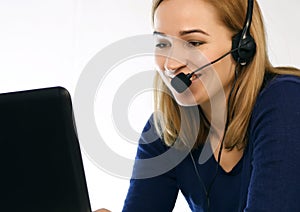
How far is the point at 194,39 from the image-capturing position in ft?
3.01

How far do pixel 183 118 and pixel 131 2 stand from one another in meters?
0.68

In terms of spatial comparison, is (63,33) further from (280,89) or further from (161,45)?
(280,89)

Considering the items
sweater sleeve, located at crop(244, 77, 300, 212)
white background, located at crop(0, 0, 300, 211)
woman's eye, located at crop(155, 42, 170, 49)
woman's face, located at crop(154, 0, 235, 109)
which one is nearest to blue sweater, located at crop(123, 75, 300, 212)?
sweater sleeve, located at crop(244, 77, 300, 212)

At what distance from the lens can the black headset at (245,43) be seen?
95 centimetres

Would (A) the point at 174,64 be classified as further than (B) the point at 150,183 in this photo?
No

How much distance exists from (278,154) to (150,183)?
36 cm

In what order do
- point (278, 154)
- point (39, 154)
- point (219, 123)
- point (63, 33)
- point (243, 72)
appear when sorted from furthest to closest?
point (63, 33), point (219, 123), point (243, 72), point (278, 154), point (39, 154)

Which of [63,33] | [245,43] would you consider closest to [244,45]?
[245,43]

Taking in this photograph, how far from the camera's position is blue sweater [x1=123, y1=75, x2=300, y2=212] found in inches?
33.4

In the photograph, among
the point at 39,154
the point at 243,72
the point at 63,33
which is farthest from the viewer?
the point at 63,33

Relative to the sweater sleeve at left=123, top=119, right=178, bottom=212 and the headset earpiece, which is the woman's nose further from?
the sweater sleeve at left=123, top=119, right=178, bottom=212

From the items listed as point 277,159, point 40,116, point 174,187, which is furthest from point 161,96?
point 40,116

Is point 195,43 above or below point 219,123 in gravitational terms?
above

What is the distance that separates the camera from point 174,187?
3.74 ft
